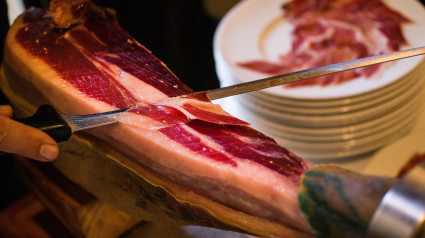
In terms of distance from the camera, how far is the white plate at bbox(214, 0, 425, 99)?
114 cm

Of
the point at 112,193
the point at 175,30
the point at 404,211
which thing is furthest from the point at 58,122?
the point at 175,30

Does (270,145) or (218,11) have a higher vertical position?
(218,11)

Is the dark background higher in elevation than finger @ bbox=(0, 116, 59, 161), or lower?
higher

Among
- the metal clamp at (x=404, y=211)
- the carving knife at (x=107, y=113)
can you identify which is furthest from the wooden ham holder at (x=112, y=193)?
the metal clamp at (x=404, y=211)

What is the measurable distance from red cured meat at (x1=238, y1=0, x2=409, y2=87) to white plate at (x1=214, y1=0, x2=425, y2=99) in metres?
0.03

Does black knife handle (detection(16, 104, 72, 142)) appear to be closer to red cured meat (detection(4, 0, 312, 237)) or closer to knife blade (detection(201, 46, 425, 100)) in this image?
red cured meat (detection(4, 0, 312, 237))

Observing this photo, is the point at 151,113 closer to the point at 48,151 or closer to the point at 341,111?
the point at 48,151

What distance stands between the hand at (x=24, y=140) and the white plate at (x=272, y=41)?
0.60 meters

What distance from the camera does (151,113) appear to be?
32.3 inches

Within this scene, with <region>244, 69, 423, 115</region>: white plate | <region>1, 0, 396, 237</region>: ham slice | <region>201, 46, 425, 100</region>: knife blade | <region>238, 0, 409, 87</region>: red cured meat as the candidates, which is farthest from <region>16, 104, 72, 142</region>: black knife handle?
<region>238, 0, 409, 87</region>: red cured meat

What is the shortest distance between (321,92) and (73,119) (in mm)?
→ 687

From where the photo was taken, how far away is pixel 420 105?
→ 3.47 feet

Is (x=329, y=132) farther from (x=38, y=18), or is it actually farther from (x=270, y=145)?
(x=38, y=18)

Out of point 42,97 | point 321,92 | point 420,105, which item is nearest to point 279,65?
point 321,92
